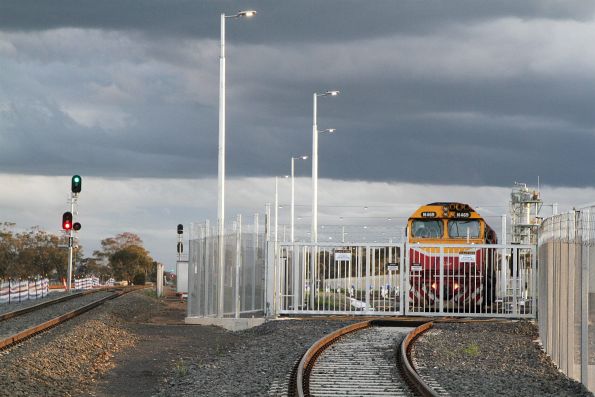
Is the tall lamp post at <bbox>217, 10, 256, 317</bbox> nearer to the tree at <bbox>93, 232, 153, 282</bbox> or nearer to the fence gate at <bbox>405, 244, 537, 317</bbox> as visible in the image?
the fence gate at <bbox>405, 244, 537, 317</bbox>

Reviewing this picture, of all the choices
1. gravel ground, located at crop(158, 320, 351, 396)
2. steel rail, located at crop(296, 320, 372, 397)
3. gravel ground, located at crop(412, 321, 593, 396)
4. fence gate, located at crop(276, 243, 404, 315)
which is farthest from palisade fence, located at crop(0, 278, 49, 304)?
gravel ground, located at crop(412, 321, 593, 396)

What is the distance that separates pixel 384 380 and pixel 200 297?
1864 cm

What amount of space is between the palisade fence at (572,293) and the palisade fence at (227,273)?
504 inches

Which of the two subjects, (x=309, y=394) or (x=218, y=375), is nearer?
(x=309, y=394)

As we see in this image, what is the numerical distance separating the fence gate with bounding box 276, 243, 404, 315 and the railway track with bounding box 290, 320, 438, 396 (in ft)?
26.8

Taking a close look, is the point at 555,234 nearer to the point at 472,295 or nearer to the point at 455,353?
the point at 455,353

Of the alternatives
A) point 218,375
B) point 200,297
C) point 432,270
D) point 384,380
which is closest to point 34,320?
point 200,297

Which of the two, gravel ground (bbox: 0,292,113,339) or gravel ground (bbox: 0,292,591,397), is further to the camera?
gravel ground (bbox: 0,292,113,339)

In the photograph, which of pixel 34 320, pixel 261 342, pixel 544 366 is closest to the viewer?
pixel 544 366

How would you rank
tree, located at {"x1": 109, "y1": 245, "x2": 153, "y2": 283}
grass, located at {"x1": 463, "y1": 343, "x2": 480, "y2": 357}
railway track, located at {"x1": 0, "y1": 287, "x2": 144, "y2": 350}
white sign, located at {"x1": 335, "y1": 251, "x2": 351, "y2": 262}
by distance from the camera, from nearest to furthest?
grass, located at {"x1": 463, "y1": 343, "x2": 480, "y2": 357}, railway track, located at {"x1": 0, "y1": 287, "x2": 144, "y2": 350}, white sign, located at {"x1": 335, "y1": 251, "x2": 351, "y2": 262}, tree, located at {"x1": 109, "y1": 245, "x2": 153, "y2": 283}

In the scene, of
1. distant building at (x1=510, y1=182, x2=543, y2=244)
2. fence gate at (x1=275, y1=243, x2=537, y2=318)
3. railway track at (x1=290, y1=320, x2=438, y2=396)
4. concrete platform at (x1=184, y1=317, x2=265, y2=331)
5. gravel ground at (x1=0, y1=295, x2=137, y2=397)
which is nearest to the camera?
railway track at (x1=290, y1=320, x2=438, y2=396)

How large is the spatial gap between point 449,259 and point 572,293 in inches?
689

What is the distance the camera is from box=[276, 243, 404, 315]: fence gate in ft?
121

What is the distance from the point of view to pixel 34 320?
3391cm
